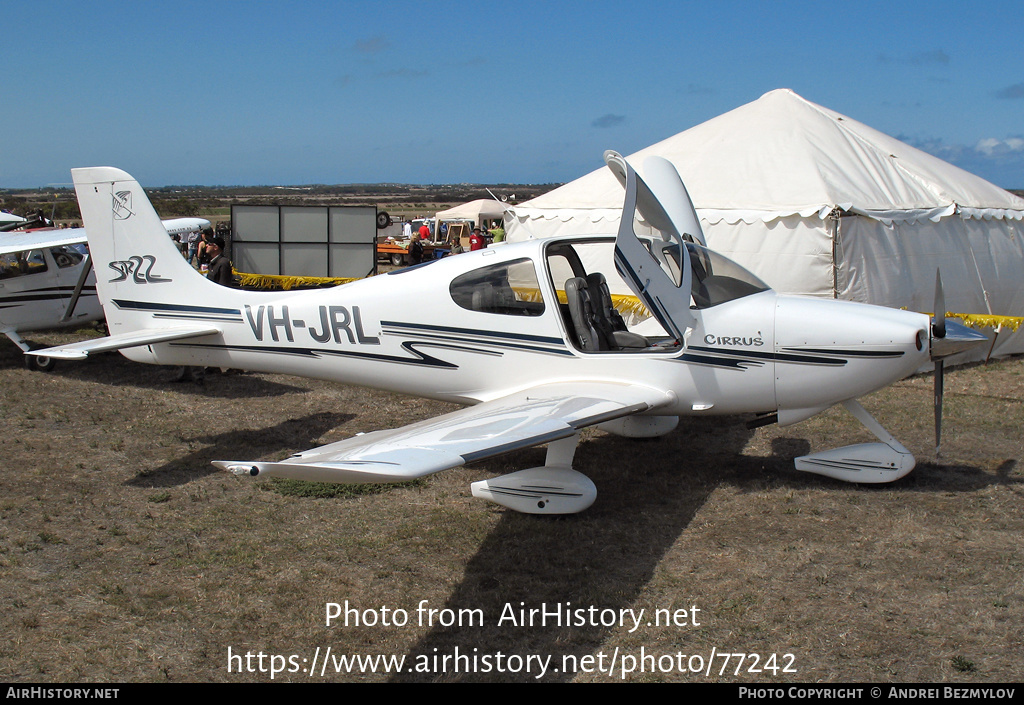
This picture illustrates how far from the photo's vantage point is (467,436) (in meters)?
4.70

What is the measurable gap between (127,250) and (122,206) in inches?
16.6

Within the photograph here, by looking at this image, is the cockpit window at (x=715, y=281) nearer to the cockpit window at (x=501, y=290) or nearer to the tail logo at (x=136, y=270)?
the cockpit window at (x=501, y=290)

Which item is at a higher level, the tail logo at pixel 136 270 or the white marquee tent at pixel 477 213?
the white marquee tent at pixel 477 213

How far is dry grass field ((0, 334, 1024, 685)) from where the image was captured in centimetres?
389

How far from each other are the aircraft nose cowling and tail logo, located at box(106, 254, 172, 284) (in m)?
5.68

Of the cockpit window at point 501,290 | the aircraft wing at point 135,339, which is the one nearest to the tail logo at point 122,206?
the aircraft wing at point 135,339

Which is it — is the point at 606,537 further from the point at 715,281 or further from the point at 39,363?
the point at 39,363

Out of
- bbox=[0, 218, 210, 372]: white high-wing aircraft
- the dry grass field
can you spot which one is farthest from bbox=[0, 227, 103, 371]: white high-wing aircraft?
the dry grass field

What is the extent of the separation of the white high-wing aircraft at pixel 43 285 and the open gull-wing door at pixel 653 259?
9233mm

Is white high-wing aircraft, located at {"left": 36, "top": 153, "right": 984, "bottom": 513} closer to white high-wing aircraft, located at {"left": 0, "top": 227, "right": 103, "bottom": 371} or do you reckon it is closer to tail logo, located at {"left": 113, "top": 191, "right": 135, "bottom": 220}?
tail logo, located at {"left": 113, "top": 191, "right": 135, "bottom": 220}

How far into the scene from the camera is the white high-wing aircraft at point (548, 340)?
5.60 m

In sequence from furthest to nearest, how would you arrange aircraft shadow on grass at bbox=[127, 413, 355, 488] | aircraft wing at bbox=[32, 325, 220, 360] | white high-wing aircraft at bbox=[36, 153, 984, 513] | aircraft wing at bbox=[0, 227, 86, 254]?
aircraft wing at bbox=[0, 227, 86, 254] → aircraft shadow on grass at bbox=[127, 413, 355, 488] → aircraft wing at bbox=[32, 325, 220, 360] → white high-wing aircraft at bbox=[36, 153, 984, 513]

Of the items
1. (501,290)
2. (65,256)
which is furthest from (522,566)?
(65,256)

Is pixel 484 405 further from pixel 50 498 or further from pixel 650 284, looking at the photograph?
pixel 50 498
